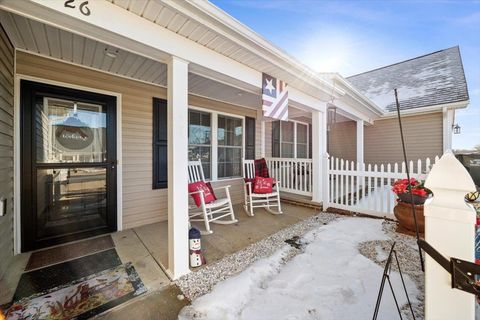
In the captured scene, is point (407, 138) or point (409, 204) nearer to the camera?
point (409, 204)

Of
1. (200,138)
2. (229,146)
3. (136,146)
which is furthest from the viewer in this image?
(229,146)

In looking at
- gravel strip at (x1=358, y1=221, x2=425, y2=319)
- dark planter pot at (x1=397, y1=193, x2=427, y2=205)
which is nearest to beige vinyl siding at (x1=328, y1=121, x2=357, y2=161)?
dark planter pot at (x1=397, y1=193, x2=427, y2=205)

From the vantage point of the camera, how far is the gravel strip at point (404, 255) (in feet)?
5.19

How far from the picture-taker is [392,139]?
6219 millimetres

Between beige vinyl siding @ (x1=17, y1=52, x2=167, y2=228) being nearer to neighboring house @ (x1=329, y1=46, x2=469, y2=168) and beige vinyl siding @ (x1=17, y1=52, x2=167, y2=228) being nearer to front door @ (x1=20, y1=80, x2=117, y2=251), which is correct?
front door @ (x1=20, y1=80, x2=117, y2=251)

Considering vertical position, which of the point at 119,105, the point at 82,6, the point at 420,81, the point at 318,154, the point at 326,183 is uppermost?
the point at 420,81

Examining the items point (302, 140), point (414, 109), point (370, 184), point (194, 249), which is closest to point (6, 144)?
point (194, 249)

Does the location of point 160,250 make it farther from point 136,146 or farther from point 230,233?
point 136,146

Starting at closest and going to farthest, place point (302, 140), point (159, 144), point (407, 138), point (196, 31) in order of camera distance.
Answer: point (196, 31)
point (159, 144)
point (407, 138)
point (302, 140)

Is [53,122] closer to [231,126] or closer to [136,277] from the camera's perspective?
[136,277]

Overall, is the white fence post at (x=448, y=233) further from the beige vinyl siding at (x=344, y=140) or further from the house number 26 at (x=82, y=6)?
the beige vinyl siding at (x=344, y=140)

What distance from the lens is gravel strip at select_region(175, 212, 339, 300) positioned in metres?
1.81

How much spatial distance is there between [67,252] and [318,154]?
4.25 metres

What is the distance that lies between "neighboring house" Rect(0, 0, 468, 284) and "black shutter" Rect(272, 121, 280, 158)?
4.36ft
